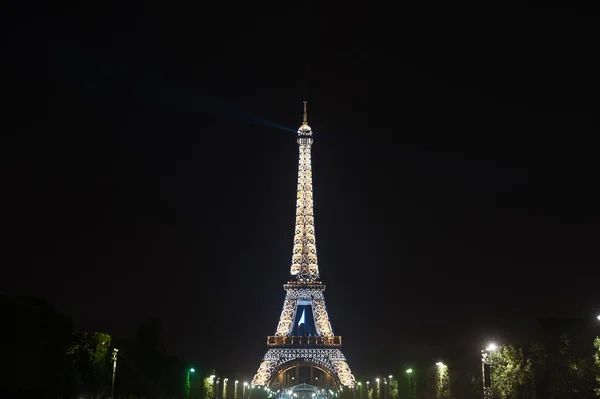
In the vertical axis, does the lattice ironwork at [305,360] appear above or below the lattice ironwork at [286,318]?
below

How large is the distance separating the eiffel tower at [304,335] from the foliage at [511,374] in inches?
2065

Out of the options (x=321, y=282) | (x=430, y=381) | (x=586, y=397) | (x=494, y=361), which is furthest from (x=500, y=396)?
(x=321, y=282)

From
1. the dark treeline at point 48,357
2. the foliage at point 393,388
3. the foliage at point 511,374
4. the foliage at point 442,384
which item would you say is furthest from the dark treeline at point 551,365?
the dark treeline at point 48,357

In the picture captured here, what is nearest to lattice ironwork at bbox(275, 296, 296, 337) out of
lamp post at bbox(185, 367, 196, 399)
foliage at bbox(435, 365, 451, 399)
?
lamp post at bbox(185, 367, 196, 399)

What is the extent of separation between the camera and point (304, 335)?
400ft

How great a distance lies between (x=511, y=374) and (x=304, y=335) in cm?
6265

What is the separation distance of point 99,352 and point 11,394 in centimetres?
1363

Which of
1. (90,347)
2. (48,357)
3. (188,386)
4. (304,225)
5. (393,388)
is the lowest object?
(48,357)

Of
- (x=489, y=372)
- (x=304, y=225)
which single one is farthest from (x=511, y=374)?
(x=304, y=225)

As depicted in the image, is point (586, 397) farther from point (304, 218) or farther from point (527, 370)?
point (304, 218)

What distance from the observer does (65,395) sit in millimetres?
53250

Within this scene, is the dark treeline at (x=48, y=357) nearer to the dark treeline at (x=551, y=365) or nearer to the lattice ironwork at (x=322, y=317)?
the dark treeline at (x=551, y=365)

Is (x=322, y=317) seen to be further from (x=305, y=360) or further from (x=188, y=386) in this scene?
(x=188, y=386)

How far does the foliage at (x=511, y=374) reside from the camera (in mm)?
60438
